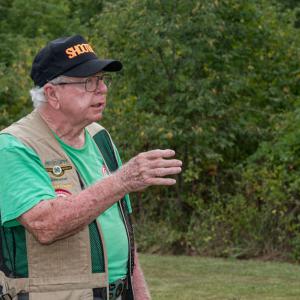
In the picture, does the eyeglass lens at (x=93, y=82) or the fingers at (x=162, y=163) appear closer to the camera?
the fingers at (x=162, y=163)

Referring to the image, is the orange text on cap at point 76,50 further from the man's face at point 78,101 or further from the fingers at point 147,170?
the fingers at point 147,170

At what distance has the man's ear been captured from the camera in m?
3.92

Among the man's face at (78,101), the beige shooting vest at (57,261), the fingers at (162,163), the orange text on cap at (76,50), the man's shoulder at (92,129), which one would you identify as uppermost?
the orange text on cap at (76,50)

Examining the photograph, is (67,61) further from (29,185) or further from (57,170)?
(29,185)

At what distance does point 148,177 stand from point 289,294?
19.4 feet

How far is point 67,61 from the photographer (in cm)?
389

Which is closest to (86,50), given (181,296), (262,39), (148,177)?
(148,177)

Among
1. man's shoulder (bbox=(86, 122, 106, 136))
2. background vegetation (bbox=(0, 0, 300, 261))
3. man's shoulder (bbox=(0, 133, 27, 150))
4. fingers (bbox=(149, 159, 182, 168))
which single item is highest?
man's shoulder (bbox=(0, 133, 27, 150))

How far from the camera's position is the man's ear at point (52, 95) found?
3923 mm

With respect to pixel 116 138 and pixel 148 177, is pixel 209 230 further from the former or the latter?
pixel 148 177

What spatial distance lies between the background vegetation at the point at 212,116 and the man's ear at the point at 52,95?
816 cm

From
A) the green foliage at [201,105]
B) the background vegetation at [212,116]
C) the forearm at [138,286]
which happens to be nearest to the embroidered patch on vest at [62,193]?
the forearm at [138,286]

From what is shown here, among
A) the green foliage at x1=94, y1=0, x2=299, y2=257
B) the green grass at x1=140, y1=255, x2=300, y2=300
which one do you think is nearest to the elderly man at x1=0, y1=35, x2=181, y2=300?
the green grass at x1=140, y1=255, x2=300, y2=300

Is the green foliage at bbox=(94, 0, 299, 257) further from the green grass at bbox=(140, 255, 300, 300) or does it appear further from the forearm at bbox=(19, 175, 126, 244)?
the forearm at bbox=(19, 175, 126, 244)
